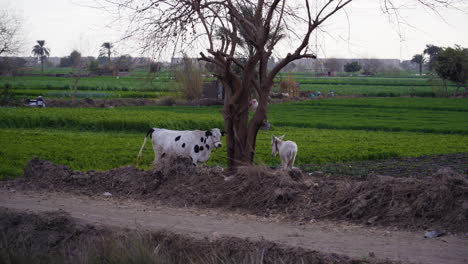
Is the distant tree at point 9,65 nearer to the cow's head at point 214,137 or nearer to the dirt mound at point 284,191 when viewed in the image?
the dirt mound at point 284,191

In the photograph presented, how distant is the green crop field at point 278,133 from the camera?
19.0 metres

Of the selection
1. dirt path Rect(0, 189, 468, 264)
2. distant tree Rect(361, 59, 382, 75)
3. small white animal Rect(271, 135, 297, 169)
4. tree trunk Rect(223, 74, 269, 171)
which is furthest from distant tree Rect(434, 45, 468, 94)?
dirt path Rect(0, 189, 468, 264)

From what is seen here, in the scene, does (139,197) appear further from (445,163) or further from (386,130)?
(386,130)

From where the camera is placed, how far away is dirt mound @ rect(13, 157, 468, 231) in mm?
9219

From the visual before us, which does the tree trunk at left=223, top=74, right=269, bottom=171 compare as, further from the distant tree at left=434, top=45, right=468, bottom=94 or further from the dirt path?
the distant tree at left=434, top=45, right=468, bottom=94

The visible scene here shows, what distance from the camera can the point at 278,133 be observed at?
28.5 metres

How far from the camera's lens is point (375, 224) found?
30.4ft

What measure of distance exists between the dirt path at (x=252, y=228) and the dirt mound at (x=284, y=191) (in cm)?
45

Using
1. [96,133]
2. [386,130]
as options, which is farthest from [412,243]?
[386,130]

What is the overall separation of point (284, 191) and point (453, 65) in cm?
5778

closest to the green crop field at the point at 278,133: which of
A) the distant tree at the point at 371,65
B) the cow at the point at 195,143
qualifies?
the cow at the point at 195,143

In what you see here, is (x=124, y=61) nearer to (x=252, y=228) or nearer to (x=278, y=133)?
(x=252, y=228)

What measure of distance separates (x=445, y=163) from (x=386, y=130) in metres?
14.4

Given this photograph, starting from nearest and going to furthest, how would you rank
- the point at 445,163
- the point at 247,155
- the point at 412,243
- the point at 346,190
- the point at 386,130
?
the point at 412,243 < the point at 346,190 < the point at 247,155 < the point at 445,163 < the point at 386,130
